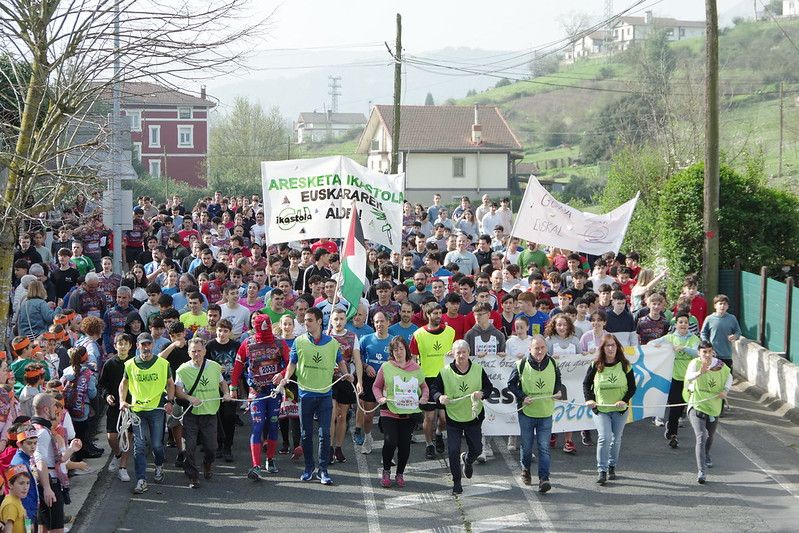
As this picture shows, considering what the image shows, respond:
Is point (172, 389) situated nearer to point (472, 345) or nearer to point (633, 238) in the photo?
point (472, 345)

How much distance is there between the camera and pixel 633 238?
27.6 metres

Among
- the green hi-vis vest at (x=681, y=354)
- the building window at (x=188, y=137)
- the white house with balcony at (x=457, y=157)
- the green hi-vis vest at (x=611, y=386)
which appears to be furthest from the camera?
the building window at (x=188, y=137)

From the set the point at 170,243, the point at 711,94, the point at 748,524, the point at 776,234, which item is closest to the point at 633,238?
the point at 776,234

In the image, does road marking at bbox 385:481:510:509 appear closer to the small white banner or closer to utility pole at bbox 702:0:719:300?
the small white banner

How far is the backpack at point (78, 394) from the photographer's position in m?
12.0

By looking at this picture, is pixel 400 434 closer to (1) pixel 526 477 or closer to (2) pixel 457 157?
(1) pixel 526 477

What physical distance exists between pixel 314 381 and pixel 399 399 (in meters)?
0.95

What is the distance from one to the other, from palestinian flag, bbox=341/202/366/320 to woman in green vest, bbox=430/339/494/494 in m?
2.16

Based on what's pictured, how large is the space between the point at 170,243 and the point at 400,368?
9379 millimetres

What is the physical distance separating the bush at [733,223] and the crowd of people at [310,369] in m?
3.80

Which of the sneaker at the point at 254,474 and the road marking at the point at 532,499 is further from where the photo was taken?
the sneaker at the point at 254,474

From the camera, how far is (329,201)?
16.6 meters

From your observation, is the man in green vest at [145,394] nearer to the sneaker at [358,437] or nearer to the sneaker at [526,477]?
the sneaker at [358,437]

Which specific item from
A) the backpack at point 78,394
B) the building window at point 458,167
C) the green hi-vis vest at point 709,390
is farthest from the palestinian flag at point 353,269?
the building window at point 458,167
